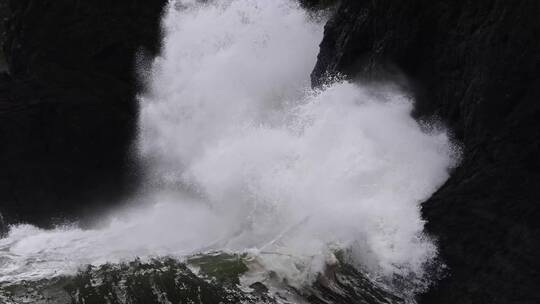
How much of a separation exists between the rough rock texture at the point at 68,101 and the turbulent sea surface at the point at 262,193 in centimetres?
144

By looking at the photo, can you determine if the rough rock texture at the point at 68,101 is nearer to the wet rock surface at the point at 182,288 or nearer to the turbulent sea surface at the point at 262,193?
the turbulent sea surface at the point at 262,193

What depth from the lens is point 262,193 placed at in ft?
28.1

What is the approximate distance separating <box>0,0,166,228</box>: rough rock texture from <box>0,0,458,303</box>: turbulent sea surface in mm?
1436

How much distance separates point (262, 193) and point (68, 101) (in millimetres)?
8123

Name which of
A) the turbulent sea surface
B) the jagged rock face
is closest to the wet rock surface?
the turbulent sea surface

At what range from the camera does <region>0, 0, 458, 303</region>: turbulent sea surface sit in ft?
20.7

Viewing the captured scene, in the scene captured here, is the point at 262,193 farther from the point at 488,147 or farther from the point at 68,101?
the point at 68,101

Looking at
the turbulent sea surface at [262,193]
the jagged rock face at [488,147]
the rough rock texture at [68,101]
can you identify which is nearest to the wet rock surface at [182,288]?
the turbulent sea surface at [262,193]

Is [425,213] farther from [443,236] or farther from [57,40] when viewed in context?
[57,40]

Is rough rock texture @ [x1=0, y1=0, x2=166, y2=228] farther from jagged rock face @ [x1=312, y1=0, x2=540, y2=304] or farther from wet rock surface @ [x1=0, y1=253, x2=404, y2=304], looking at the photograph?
jagged rock face @ [x1=312, y1=0, x2=540, y2=304]

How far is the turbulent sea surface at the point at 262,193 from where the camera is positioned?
632 centimetres

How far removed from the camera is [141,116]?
46.0ft

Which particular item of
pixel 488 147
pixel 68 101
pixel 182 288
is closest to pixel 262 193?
pixel 182 288

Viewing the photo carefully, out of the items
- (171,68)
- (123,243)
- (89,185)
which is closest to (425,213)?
(123,243)
